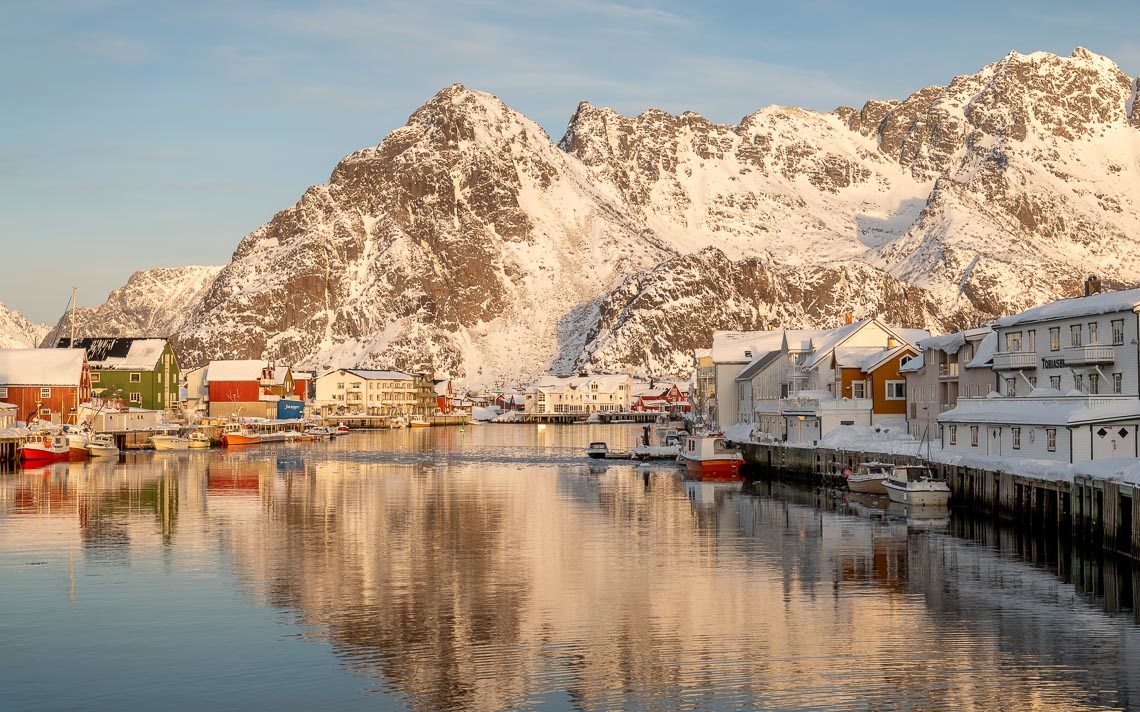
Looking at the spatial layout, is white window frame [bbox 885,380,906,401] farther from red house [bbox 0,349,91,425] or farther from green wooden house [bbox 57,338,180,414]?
green wooden house [bbox 57,338,180,414]

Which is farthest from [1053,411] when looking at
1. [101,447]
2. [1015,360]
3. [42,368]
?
[42,368]

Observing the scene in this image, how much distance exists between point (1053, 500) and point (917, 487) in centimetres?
1212

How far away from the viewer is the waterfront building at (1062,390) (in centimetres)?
5778

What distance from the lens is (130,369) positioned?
165125 millimetres

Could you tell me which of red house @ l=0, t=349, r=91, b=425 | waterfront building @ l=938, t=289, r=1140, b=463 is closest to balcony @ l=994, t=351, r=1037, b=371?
waterfront building @ l=938, t=289, r=1140, b=463

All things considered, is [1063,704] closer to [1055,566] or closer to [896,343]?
[1055,566]

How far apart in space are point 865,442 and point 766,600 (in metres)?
51.4

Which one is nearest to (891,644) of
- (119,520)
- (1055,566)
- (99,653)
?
(1055,566)

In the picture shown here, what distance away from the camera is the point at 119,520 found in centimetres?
6619

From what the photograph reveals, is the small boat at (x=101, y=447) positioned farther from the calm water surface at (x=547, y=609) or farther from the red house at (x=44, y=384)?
the calm water surface at (x=547, y=609)

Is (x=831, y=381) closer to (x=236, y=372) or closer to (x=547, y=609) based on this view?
(x=547, y=609)

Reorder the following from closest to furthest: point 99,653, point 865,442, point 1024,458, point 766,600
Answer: point 99,653, point 766,600, point 1024,458, point 865,442

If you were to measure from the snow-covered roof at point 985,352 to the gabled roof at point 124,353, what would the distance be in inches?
4422

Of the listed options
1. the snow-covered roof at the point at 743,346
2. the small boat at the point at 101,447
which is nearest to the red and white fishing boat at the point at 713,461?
the snow-covered roof at the point at 743,346
